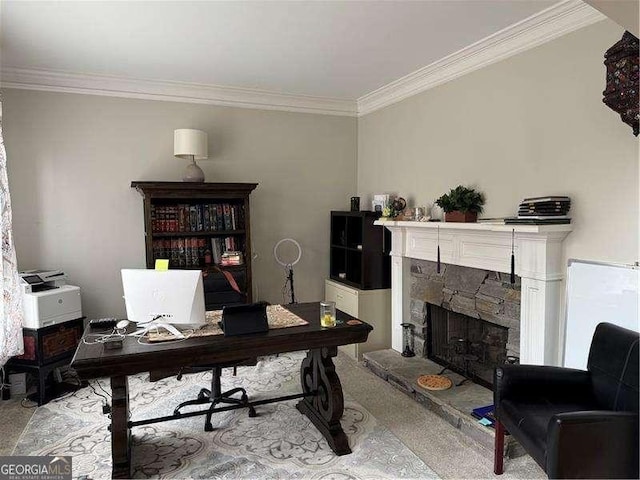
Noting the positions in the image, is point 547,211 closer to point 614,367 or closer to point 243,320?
point 614,367

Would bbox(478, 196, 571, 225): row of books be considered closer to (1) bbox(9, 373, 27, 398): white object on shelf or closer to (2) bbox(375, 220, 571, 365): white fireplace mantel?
(2) bbox(375, 220, 571, 365): white fireplace mantel

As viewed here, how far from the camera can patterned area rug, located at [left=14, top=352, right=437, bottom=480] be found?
2398mm

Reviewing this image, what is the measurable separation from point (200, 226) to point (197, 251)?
25 cm

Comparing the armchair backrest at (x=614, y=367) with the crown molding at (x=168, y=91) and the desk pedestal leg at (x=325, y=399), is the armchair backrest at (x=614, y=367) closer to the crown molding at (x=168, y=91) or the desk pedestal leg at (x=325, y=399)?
the desk pedestal leg at (x=325, y=399)

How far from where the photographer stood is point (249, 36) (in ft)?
9.71

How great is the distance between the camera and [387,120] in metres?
4.37

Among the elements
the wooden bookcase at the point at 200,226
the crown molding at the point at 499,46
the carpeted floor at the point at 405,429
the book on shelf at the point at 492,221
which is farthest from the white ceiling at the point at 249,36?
the carpeted floor at the point at 405,429

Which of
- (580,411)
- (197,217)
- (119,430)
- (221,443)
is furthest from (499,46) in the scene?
(119,430)

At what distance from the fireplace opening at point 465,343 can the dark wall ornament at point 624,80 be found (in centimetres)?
165

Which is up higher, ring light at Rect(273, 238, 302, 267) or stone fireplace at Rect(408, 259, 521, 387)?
ring light at Rect(273, 238, 302, 267)

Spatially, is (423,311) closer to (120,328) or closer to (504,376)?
(504,376)

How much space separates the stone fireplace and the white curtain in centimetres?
320

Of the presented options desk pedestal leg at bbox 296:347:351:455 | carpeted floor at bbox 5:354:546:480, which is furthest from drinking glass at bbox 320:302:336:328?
carpeted floor at bbox 5:354:546:480

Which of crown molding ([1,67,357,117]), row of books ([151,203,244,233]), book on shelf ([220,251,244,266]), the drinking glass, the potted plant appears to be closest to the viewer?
the drinking glass
